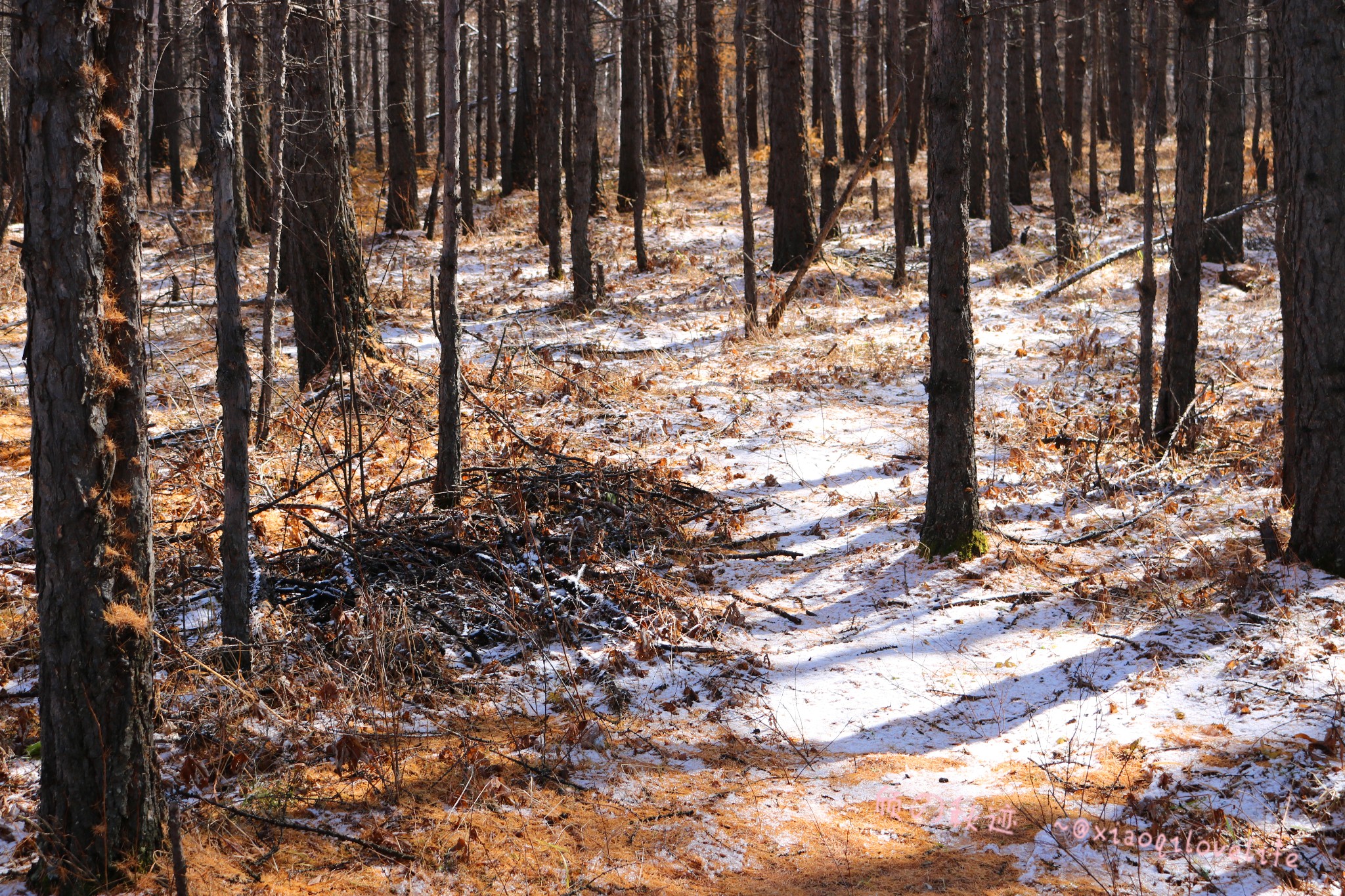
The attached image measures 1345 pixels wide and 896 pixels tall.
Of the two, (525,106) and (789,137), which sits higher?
(525,106)

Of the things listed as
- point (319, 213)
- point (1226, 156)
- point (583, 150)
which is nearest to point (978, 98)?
point (1226, 156)

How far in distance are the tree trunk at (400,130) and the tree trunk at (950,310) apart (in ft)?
39.4

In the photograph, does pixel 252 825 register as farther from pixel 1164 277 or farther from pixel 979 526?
pixel 1164 277

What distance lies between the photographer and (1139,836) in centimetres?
422

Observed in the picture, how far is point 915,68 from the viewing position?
2381cm

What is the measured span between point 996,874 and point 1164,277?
14119 millimetres

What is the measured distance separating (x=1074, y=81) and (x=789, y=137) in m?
14.5

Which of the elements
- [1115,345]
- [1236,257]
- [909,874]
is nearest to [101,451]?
[909,874]

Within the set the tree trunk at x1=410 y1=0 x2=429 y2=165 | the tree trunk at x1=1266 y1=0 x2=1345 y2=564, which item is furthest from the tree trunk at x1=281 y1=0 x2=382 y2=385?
the tree trunk at x1=410 y1=0 x2=429 y2=165

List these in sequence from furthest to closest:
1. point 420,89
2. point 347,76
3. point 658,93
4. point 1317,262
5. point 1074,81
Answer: point 658,93 < point 420,89 < point 1074,81 < point 347,76 < point 1317,262

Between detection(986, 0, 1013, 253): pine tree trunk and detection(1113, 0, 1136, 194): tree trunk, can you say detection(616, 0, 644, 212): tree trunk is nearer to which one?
detection(986, 0, 1013, 253): pine tree trunk

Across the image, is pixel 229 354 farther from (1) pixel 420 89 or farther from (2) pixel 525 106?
(1) pixel 420 89

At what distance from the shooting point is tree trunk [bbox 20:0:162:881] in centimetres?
329

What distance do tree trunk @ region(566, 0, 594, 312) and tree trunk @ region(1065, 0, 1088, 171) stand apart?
1451 centimetres
